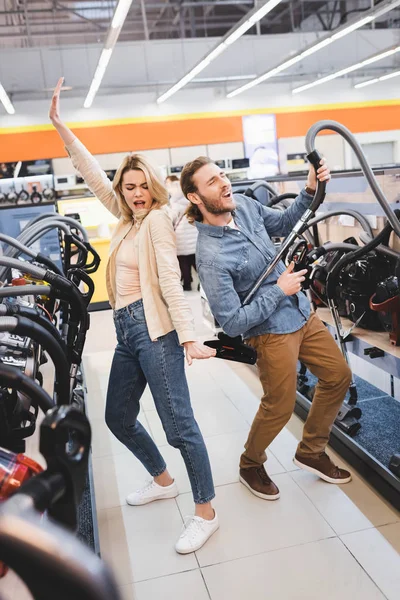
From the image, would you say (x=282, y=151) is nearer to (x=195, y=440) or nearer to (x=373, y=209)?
(x=373, y=209)

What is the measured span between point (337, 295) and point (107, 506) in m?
1.84

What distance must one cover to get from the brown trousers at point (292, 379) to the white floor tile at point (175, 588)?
0.69 metres

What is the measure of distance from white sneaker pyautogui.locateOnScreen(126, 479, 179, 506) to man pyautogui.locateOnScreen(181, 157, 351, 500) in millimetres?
401

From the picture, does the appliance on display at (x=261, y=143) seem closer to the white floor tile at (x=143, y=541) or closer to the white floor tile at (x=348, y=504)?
the white floor tile at (x=348, y=504)

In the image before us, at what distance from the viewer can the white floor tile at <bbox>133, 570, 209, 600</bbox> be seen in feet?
7.08

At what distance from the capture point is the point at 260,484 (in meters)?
2.80

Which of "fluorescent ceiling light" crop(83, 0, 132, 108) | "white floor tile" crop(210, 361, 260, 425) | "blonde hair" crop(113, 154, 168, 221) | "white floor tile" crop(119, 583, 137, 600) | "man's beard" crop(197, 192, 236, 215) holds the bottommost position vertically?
"white floor tile" crop(210, 361, 260, 425)

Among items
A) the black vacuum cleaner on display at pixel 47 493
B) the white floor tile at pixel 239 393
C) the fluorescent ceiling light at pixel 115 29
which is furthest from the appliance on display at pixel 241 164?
the black vacuum cleaner on display at pixel 47 493

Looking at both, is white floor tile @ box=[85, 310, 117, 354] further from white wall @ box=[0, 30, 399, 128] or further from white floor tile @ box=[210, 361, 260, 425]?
white wall @ box=[0, 30, 399, 128]

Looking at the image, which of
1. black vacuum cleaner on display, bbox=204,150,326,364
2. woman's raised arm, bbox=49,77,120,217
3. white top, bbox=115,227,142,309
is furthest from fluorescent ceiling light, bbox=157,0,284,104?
white top, bbox=115,227,142,309

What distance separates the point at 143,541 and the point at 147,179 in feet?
5.29

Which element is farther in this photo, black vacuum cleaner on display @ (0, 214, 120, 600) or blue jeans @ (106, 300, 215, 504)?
blue jeans @ (106, 300, 215, 504)

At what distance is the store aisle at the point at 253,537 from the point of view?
2166 mm

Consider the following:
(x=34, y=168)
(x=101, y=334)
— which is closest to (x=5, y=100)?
(x=34, y=168)
